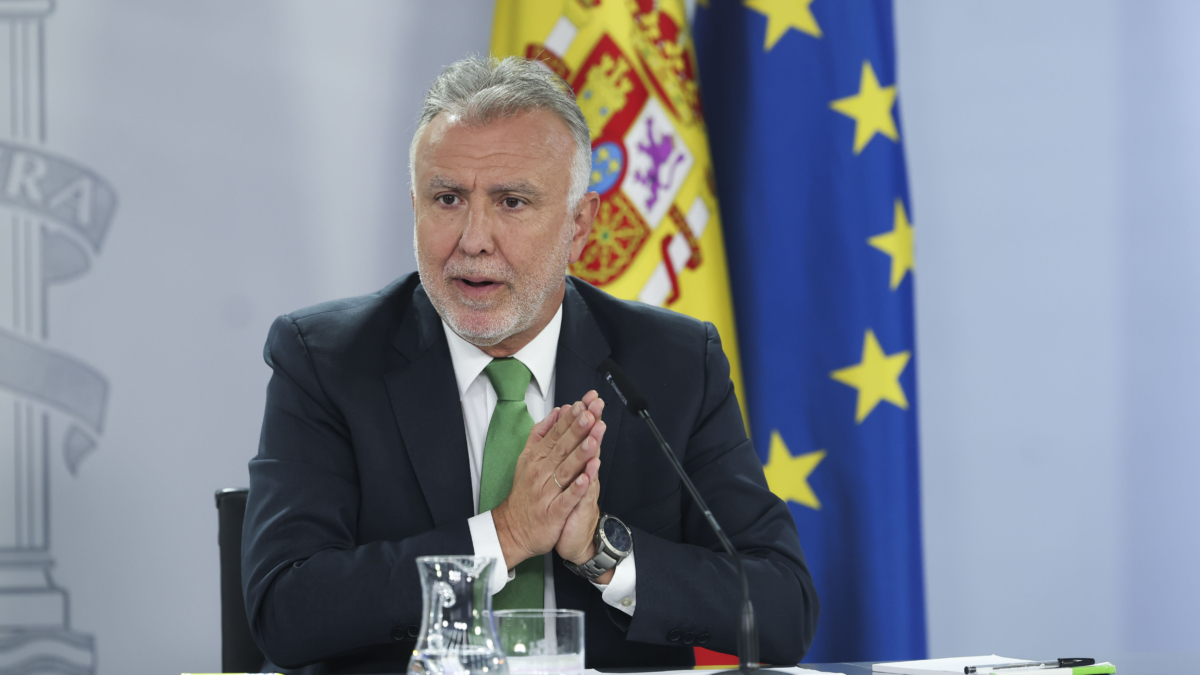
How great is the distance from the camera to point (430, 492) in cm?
178

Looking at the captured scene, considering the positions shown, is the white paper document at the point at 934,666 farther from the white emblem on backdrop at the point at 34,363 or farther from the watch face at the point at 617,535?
the white emblem on backdrop at the point at 34,363

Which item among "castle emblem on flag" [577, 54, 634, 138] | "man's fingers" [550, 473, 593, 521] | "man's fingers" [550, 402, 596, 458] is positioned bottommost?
"man's fingers" [550, 473, 593, 521]

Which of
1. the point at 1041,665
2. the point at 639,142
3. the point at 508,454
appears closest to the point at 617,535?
the point at 508,454

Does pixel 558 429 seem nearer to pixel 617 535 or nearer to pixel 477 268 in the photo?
pixel 617 535

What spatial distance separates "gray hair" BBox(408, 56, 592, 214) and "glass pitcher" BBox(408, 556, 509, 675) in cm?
99

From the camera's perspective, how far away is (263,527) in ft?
5.60

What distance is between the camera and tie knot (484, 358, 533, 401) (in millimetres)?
1840

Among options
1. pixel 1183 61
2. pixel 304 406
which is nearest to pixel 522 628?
pixel 304 406

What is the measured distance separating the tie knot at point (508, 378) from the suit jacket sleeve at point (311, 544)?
261mm

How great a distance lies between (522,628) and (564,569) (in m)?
0.67

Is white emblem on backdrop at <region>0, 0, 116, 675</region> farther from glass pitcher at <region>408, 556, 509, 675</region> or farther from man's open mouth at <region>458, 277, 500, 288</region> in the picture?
glass pitcher at <region>408, 556, 509, 675</region>

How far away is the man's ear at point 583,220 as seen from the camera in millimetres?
2012

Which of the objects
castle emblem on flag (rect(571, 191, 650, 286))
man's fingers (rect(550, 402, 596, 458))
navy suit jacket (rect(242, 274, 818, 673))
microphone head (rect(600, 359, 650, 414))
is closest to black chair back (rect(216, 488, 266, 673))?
navy suit jacket (rect(242, 274, 818, 673))

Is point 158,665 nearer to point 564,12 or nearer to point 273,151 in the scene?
point 273,151
